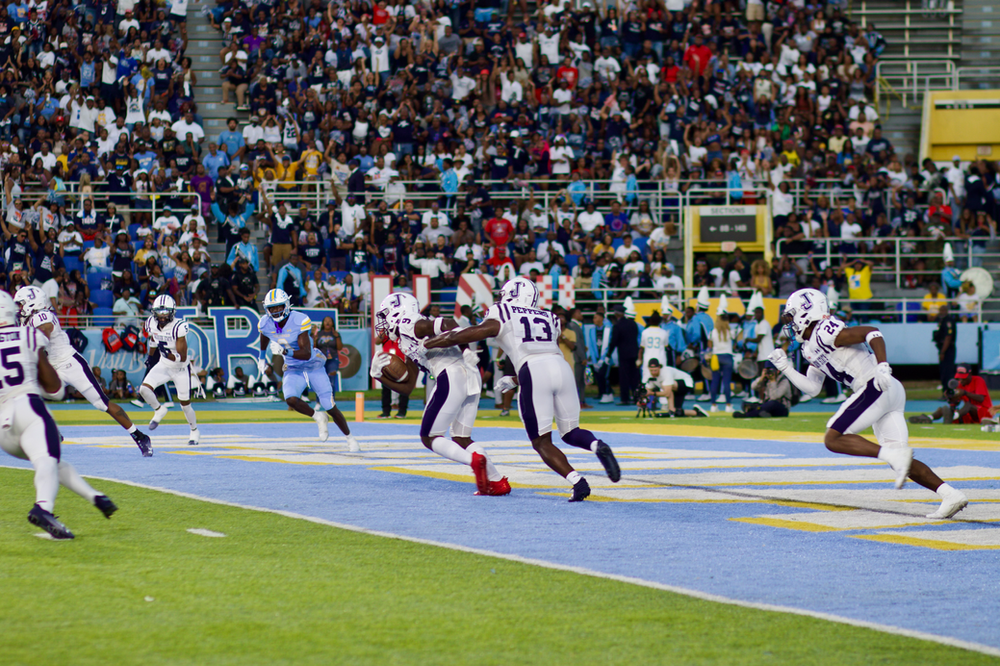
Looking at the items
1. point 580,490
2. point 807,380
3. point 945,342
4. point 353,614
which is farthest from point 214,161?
point 353,614

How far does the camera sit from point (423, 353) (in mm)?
11086

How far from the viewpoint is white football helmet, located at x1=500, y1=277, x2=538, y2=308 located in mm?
10289

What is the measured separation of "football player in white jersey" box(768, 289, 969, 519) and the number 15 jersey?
1777 mm

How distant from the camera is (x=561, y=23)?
101ft

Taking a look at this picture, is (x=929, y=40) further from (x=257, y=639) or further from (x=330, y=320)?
(x=257, y=639)

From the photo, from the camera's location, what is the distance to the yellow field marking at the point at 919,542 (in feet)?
26.1

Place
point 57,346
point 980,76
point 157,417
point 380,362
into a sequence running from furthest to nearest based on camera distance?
1. point 980,76
2. point 157,417
3. point 57,346
4. point 380,362

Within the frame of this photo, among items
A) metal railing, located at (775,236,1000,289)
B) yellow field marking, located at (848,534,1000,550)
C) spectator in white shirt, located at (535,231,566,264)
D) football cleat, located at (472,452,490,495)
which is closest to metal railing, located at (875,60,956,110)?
metal railing, located at (775,236,1000,289)

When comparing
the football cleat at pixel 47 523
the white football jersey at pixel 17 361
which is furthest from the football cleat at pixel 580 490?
the white football jersey at pixel 17 361

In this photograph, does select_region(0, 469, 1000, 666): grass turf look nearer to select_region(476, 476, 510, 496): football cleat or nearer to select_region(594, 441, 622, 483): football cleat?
select_region(594, 441, 622, 483): football cleat

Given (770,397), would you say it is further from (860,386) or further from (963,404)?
(860,386)

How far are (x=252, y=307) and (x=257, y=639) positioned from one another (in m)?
20.4

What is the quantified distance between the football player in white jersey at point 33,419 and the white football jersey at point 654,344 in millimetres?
14479

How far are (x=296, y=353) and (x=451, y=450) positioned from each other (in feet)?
16.7
